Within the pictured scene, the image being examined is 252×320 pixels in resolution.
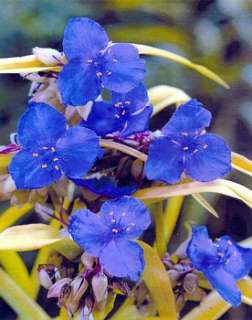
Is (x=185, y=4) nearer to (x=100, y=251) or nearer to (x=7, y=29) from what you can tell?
(x=7, y=29)

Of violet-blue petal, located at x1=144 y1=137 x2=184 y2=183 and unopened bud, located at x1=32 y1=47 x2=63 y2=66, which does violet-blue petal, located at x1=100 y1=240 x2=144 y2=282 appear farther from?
unopened bud, located at x1=32 y1=47 x2=63 y2=66

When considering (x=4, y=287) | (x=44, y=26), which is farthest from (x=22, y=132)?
(x=44, y=26)

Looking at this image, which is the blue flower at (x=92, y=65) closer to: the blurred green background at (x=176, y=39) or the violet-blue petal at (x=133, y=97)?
the violet-blue petal at (x=133, y=97)

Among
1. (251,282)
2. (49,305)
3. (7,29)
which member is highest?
(7,29)

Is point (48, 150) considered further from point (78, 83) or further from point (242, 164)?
point (242, 164)

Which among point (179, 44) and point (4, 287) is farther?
point (179, 44)

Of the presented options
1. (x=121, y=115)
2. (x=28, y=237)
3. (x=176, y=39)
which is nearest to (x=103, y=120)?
(x=121, y=115)
